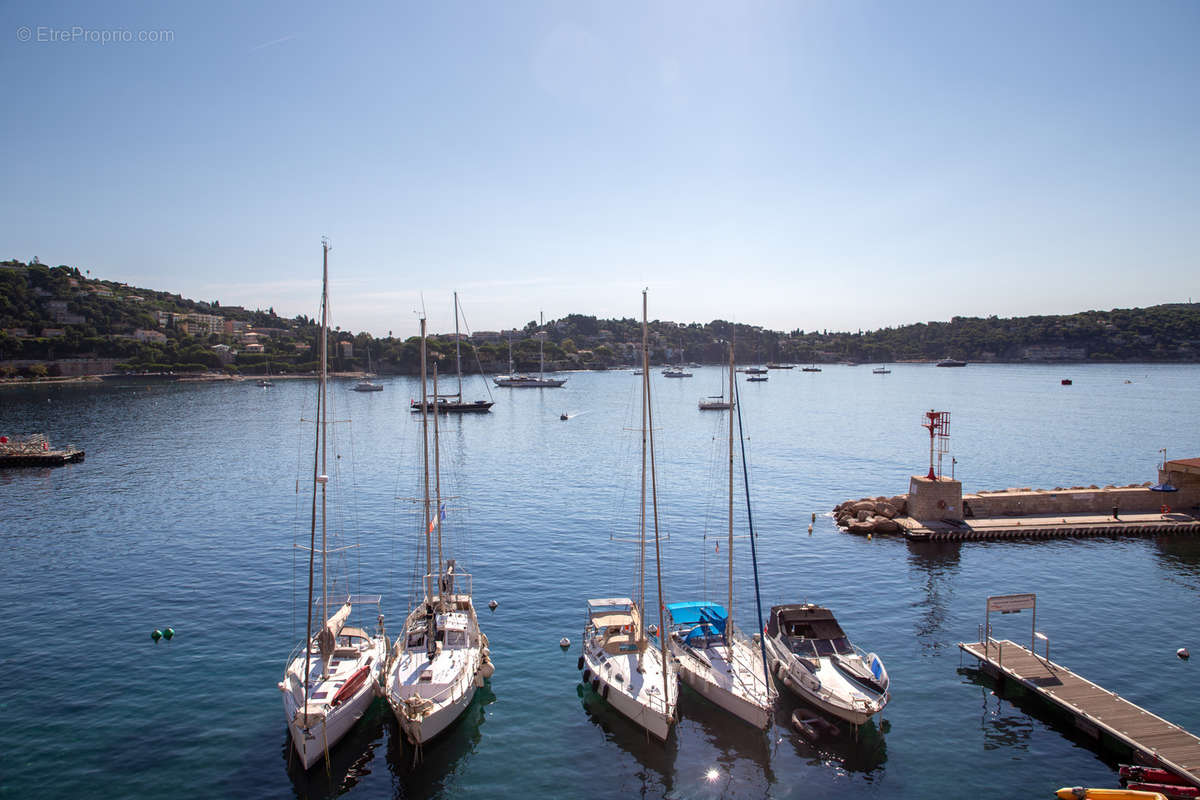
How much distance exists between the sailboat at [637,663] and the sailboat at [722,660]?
3.24 ft

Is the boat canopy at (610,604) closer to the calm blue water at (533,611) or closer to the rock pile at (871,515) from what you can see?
the calm blue water at (533,611)

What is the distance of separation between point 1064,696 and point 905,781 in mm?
7631

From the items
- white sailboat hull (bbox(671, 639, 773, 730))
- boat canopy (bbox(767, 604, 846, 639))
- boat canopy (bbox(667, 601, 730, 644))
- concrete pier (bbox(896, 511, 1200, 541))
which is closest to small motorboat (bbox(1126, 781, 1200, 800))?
boat canopy (bbox(767, 604, 846, 639))

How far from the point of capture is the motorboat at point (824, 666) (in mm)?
24750

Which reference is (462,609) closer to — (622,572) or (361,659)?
(361,659)

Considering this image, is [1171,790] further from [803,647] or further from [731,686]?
[731,686]

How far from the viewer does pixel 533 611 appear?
37094 mm

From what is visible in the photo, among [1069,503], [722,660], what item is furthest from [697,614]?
[1069,503]

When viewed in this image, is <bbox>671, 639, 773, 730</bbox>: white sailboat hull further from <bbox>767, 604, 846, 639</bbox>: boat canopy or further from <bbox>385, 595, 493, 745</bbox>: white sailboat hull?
<bbox>385, 595, 493, 745</bbox>: white sailboat hull

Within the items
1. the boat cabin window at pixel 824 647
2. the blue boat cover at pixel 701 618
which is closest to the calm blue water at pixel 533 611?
the blue boat cover at pixel 701 618

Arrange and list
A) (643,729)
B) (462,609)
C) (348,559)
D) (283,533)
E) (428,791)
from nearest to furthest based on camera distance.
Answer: (428,791) < (643,729) < (462,609) < (348,559) < (283,533)

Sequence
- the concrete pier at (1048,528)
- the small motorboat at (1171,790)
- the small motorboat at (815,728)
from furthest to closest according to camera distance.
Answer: the concrete pier at (1048,528) → the small motorboat at (815,728) → the small motorboat at (1171,790)

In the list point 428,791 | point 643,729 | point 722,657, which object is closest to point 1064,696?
point 722,657

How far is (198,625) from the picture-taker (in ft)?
114
